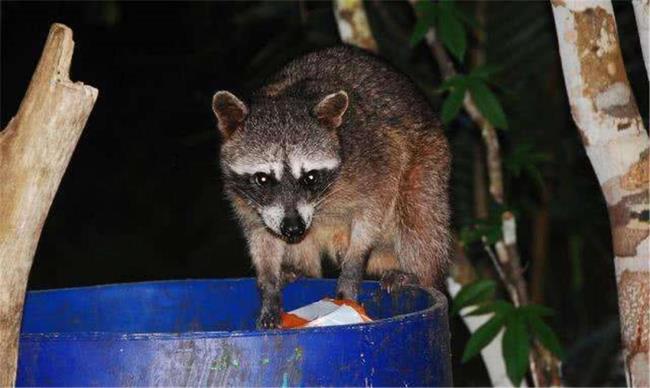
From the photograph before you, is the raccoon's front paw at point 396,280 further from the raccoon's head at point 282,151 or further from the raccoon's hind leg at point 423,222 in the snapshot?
the raccoon's head at point 282,151

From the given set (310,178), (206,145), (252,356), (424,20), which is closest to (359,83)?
(424,20)

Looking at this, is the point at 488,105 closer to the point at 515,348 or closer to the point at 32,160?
the point at 515,348

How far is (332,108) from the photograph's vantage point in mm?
3781

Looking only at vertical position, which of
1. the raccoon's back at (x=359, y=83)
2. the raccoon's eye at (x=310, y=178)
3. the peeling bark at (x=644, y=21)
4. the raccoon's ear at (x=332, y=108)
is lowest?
the raccoon's eye at (x=310, y=178)

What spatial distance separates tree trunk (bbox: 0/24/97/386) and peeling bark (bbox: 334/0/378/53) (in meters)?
2.21

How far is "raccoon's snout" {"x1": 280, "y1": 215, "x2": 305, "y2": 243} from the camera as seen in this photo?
3.61 m

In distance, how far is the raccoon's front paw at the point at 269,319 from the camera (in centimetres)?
345

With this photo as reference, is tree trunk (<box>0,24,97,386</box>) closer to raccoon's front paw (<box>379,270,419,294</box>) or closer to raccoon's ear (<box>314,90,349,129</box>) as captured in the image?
raccoon's front paw (<box>379,270,419,294</box>)

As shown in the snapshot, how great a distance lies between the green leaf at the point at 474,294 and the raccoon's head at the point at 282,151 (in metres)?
0.61

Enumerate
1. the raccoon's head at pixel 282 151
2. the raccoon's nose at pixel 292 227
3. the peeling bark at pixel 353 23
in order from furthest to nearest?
the peeling bark at pixel 353 23 < the raccoon's head at pixel 282 151 < the raccoon's nose at pixel 292 227

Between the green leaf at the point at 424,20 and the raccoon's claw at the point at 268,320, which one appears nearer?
the raccoon's claw at the point at 268,320

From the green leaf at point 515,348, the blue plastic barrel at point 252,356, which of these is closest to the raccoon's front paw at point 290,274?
the green leaf at point 515,348

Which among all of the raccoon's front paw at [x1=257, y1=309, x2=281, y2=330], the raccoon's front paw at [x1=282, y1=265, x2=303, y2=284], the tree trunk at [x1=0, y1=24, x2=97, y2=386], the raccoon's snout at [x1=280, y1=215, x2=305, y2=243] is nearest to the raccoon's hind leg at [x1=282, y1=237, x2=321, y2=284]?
the raccoon's front paw at [x1=282, y1=265, x2=303, y2=284]

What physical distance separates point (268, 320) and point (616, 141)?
1.15 metres
